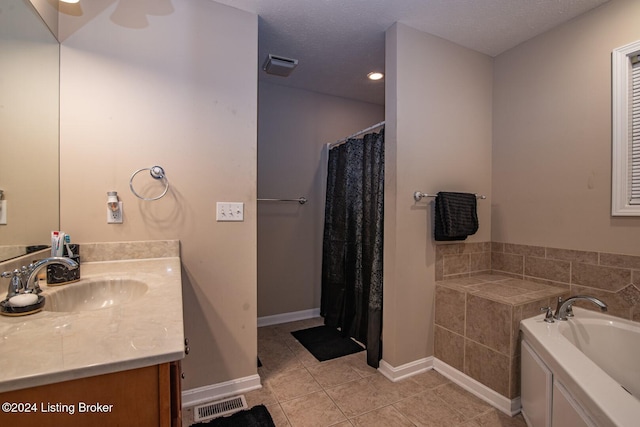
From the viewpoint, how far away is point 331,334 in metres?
2.71

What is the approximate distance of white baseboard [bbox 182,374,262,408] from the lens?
1714mm

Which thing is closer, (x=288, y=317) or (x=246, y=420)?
(x=246, y=420)

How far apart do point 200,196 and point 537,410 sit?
6.78 feet

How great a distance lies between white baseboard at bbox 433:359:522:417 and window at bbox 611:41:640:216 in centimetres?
125

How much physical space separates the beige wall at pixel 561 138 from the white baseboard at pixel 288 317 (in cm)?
188

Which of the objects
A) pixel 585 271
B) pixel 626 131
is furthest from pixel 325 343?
pixel 626 131

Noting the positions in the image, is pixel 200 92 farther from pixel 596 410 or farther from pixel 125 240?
pixel 596 410

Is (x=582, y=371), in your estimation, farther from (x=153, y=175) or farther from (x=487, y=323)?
(x=153, y=175)

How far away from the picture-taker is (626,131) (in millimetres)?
1697

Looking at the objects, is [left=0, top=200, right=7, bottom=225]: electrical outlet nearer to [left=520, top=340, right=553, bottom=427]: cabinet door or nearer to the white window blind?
[left=520, top=340, right=553, bottom=427]: cabinet door

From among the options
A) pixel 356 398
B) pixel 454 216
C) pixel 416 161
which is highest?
pixel 416 161

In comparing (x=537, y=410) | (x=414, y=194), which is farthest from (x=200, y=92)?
(x=537, y=410)

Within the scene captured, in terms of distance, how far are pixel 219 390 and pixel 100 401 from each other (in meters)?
1.33

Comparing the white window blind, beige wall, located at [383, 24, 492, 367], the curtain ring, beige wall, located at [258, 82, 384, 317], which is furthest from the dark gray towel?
the curtain ring
